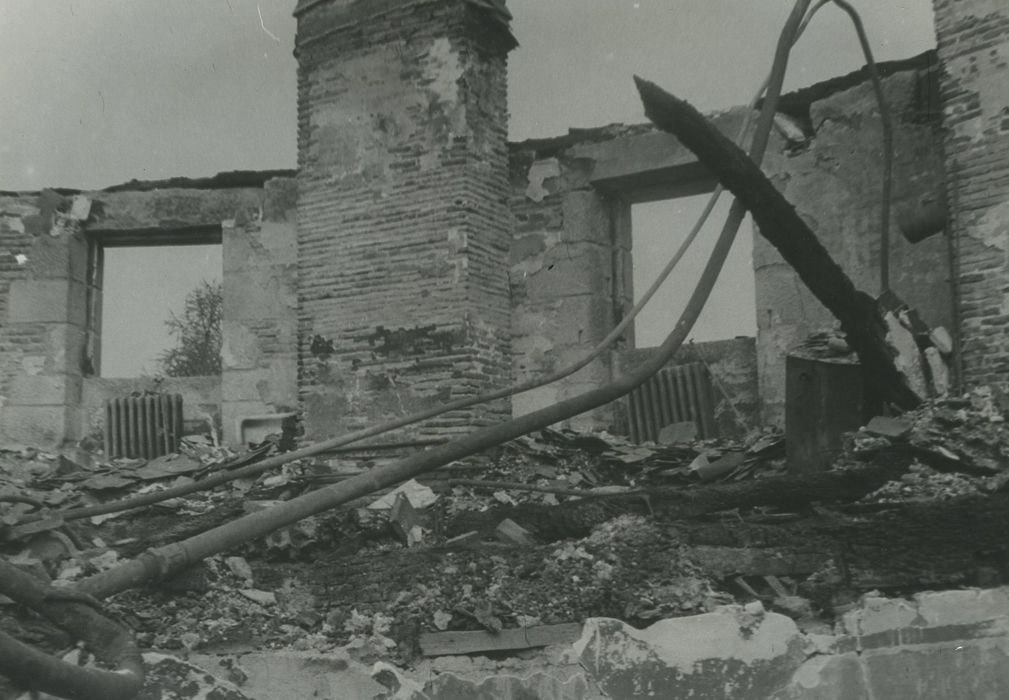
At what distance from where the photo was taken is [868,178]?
8852 millimetres

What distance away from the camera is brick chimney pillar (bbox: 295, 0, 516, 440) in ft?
29.8

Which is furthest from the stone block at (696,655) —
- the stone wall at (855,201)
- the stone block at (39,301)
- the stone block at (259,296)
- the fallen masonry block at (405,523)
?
the stone block at (39,301)

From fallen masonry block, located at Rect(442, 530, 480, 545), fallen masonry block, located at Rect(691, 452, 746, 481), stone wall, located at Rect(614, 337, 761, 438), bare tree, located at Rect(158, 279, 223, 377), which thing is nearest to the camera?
fallen masonry block, located at Rect(442, 530, 480, 545)

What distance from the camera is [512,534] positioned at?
533cm

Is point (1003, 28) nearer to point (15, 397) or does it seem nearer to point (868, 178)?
point (868, 178)

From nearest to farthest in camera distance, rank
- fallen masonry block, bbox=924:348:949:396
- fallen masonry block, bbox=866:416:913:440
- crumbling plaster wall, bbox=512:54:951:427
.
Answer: fallen masonry block, bbox=866:416:913:440, fallen masonry block, bbox=924:348:949:396, crumbling plaster wall, bbox=512:54:951:427

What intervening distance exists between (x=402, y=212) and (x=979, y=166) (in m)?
4.57

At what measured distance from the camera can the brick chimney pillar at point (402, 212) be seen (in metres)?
9.07

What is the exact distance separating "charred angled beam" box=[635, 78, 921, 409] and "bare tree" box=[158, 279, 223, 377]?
21189mm

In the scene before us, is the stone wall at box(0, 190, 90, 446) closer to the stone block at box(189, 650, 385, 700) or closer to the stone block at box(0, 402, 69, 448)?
the stone block at box(0, 402, 69, 448)

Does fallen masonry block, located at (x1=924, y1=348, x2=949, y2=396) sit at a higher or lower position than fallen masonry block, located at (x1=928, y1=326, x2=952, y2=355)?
lower

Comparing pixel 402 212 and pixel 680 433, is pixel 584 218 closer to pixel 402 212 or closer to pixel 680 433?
pixel 402 212

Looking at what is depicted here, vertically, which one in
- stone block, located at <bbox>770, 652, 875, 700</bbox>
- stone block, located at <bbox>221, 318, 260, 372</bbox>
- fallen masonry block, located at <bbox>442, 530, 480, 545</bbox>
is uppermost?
stone block, located at <bbox>221, 318, 260, 372</bbox>

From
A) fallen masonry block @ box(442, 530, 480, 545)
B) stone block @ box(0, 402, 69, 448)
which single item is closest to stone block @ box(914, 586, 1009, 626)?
fallen masonry block @ box(442, 530, 480, 545)
